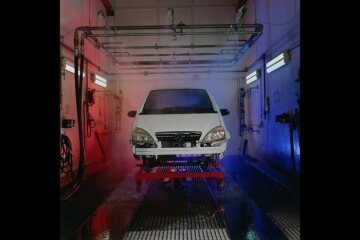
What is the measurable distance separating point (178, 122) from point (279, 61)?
269cm

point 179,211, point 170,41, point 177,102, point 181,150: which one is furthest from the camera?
point 170,41

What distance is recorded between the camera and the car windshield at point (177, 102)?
19.4 feet

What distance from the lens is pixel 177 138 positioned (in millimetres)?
5168

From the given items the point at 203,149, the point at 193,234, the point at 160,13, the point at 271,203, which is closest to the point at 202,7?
the point at 160,13

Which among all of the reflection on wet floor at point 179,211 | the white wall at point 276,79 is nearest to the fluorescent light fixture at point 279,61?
the white wall at point 276,79

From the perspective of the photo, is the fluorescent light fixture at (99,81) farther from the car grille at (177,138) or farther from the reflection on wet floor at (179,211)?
the car grille at (177,138)

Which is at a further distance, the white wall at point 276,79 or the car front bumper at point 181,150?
the white wall at point 276,79

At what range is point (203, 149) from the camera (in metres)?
5.13

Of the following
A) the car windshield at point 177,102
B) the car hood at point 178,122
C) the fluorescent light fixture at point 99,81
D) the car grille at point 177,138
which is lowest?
the car grille at point 177,138

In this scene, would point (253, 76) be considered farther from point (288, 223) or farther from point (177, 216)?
point (177, 216)

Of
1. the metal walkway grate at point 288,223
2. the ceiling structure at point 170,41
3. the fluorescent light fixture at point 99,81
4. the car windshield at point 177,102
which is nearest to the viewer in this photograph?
the metal walkway grate at point 288,223

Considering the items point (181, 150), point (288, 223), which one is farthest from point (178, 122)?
point (288, 223)

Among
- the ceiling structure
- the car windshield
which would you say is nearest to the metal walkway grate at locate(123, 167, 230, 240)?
the car windshield

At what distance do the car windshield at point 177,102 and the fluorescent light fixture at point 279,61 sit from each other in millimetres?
1688
